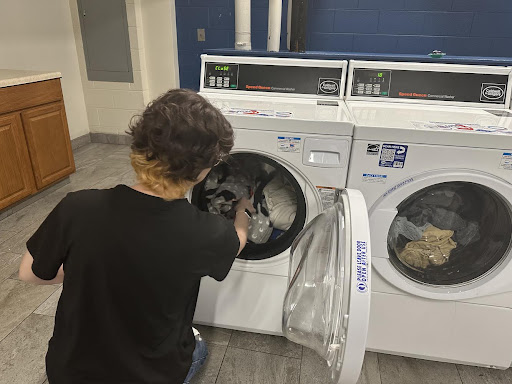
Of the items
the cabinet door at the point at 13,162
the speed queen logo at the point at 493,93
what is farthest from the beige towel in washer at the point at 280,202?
the cabinet door at the point at 13,162

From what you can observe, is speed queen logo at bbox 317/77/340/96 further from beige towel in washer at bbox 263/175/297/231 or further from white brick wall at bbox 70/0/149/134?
white brick wall at bbox 70/0/149/134

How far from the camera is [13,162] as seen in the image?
2531mm

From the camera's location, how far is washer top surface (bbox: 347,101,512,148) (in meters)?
1.27

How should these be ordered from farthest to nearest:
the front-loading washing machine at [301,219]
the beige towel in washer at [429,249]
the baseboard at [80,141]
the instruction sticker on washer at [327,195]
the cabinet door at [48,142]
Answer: the baseboard at [80,141], the cabinet door at [48,142], the beige towel in washer at [429,249], the instruction sticker on washer at [327,195], the front-loading washing machine at [301,219]

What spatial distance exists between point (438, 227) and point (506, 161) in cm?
36

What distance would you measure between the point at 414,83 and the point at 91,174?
2.73m

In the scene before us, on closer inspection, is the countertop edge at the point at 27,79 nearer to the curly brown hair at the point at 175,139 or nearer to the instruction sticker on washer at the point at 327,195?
the curly brown hair at the point at 175,139

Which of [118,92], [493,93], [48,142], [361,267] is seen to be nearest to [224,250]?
[361,267]

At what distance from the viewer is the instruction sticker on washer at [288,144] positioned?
4.46 ft

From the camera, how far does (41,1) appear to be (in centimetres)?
349

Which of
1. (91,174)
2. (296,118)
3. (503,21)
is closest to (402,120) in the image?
(296,118)

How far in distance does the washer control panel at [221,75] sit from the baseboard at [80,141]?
2.61 metres

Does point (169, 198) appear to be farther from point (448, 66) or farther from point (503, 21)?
point (503, 21)

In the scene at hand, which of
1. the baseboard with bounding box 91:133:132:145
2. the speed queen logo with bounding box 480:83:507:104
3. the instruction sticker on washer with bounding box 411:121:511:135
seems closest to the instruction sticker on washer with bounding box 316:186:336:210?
the instruction sticker on washer with bounding box 411:121:511:135
